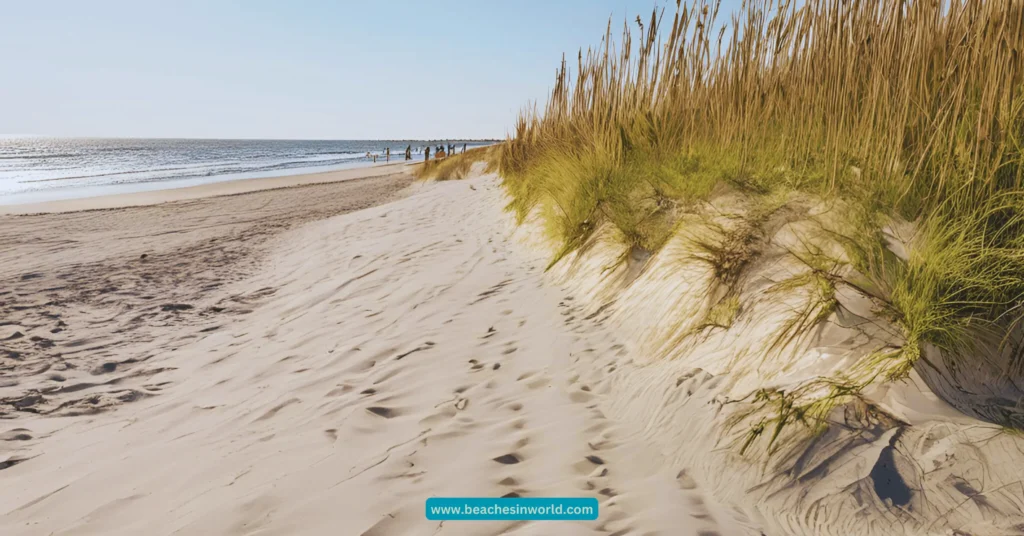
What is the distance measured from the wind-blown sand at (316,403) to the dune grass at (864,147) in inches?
26.9

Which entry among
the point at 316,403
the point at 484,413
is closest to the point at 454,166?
the point at 316,403

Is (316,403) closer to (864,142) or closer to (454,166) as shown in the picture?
(864,142)

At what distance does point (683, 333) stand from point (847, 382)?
2.78ft

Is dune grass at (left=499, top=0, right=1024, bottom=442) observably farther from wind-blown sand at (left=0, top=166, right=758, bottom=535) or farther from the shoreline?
the shoreline

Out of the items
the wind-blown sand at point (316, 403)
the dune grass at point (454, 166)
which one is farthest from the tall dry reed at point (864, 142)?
the dune grass at point (454, 166)

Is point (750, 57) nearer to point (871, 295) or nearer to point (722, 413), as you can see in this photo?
point (871, 295)

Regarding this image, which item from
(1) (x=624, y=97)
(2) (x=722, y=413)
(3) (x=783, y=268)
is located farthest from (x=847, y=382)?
(1) (x=624, y=97)

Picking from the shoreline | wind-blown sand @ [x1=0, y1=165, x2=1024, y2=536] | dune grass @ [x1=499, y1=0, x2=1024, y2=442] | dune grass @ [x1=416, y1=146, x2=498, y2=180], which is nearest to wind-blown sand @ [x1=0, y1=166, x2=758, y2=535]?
wind-blown sand @ [x1=0, y1=165, x2=1024, y2=536]

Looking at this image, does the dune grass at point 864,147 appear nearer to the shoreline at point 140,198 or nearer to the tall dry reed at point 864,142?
the tall dry reed at point 864,142

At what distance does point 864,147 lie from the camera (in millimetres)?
2186

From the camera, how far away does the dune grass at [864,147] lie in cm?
162

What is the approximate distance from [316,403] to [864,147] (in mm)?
2544

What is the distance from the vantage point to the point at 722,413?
71.8 inches

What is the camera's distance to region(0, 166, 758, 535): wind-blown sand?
1.64 metres
